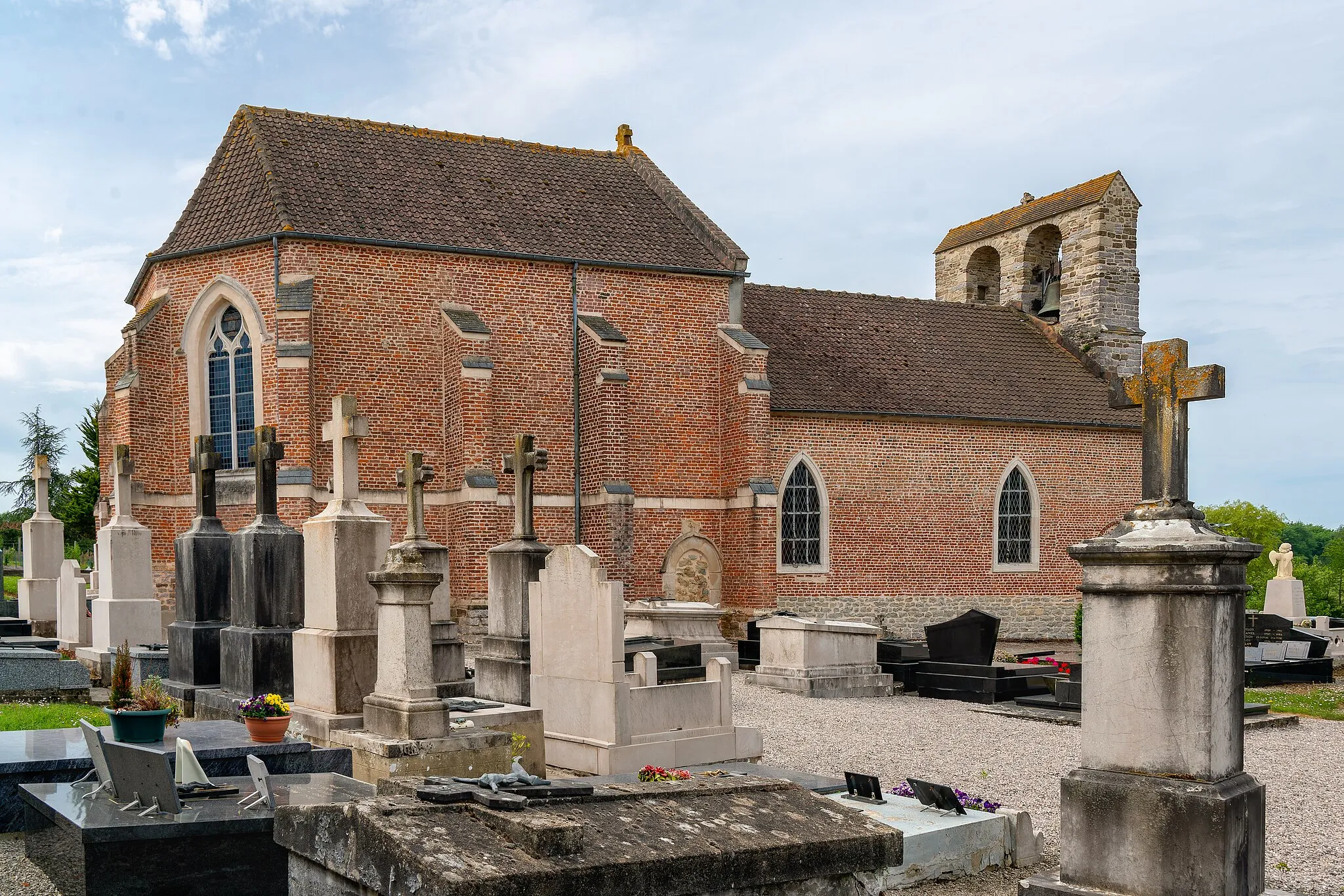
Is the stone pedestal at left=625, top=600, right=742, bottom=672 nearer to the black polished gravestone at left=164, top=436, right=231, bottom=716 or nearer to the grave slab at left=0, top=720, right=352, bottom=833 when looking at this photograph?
the black polished gravestone at left=164, top=436, right=231, bottom=716

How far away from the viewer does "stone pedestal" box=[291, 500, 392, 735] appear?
9195 millimetres

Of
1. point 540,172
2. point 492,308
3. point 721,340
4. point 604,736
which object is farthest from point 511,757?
point 540,172

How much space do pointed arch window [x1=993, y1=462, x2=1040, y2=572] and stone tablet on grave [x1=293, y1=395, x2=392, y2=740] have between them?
19.4m

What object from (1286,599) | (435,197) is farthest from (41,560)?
→ (1286,599)

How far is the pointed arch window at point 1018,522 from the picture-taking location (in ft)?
87.5

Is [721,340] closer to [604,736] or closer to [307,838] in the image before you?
[604,736]

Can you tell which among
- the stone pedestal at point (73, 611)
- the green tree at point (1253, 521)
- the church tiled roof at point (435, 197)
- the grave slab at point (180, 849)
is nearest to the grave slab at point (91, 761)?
the grave slab at point (180, 849)

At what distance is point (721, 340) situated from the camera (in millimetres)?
23969

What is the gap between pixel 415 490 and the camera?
33.8ft

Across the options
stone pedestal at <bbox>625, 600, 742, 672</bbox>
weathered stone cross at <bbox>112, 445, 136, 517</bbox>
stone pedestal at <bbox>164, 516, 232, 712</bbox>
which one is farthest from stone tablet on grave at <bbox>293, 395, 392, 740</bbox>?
stone pedestal at <bbox>625, 600, 742, 672</bbox>

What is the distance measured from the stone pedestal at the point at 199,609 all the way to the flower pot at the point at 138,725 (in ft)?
12.3

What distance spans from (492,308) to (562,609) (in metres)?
12.5

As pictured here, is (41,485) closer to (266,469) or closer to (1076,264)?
(266,469)

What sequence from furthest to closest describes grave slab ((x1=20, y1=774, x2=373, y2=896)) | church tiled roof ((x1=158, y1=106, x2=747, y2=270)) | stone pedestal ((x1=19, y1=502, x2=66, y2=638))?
church tiled roof ((x1=158, y1=106, x2=747, y2=270))
stone pedestal ((x1=19, y1=502, x2=66, y2=638))
grave slab ((x1=20, y1=774, x2=373, y2=896))
